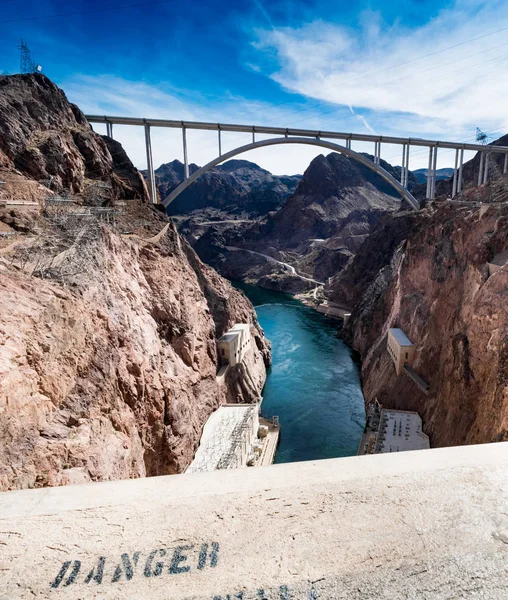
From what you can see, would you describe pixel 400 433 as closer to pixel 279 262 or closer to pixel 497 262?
pixel 497 262

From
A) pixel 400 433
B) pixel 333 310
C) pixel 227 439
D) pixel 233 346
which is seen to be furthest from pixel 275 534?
pixel 333 310

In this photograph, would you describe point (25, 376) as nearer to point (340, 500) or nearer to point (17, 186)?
point (340, 500)

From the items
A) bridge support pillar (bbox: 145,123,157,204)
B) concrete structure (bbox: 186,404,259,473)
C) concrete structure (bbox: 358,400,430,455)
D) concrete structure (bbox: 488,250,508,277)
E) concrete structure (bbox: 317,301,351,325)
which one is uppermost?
bridge support pillar (bbox: 145,123,157,204)

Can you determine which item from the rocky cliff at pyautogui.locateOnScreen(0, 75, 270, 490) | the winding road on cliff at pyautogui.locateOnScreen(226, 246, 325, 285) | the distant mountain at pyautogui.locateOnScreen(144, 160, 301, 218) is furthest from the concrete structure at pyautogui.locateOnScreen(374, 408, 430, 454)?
the distant mountain at pyautogui.locateOnScreen(144, 160, 301, 218)

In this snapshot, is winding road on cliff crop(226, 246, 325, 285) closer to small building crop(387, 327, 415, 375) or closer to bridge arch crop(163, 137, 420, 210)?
bridge arch crop(163, 137, 420, 210)

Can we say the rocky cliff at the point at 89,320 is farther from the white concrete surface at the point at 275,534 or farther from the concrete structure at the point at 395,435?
the concrete structure at the point at 395,435
